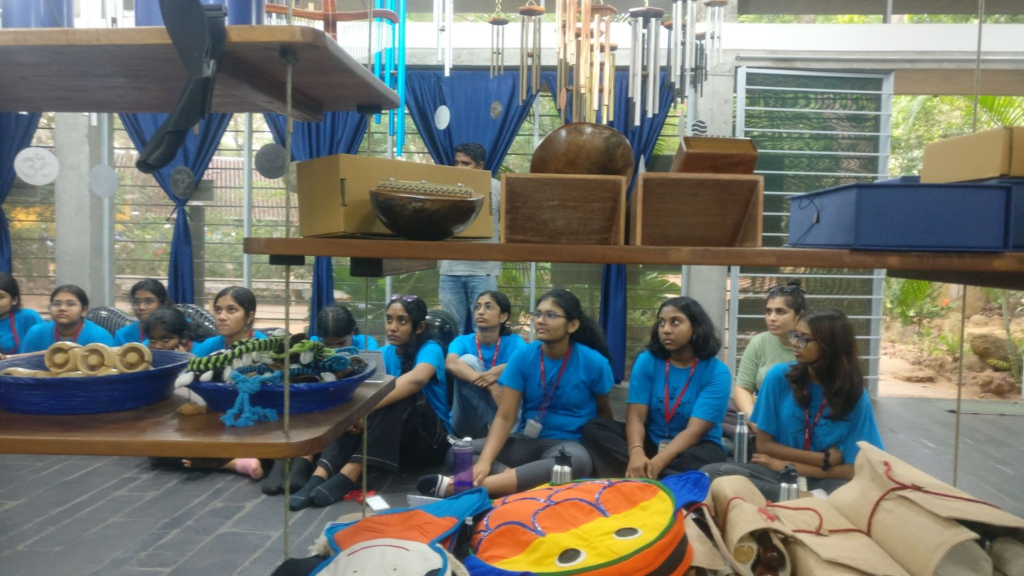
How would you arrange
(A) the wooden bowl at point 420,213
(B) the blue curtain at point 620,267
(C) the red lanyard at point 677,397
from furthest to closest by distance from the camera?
(B) the blue curtain at point 620,267 → (C) the red lanyard at point 677,397 → (A) the wooden bowl at point 420,213

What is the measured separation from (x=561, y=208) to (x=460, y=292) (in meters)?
4.42

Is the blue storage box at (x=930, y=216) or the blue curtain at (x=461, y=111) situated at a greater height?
the blue curtain at (x=461, y=111)

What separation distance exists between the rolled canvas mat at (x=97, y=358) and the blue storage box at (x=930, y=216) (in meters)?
1.65

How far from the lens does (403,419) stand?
424cm

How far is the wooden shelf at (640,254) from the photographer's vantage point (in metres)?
1.56

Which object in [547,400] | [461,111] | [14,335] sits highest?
[461,111]

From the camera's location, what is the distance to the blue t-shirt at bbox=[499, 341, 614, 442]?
377 cm

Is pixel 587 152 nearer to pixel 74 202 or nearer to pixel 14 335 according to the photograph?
pixel 14 335

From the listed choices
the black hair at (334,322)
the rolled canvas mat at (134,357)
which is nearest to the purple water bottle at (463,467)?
the black hair at (334,322)

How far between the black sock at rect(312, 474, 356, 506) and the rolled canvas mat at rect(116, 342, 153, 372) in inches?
86.4

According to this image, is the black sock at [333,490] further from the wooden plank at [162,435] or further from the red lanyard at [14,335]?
the red lanyard at [14,335]

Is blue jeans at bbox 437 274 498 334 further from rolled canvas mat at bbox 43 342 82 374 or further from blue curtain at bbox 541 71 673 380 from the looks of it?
rolled canvas mat at bbox 43 342 82 374

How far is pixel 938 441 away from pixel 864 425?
2725 millimetres

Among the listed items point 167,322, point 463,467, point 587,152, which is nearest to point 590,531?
point 587,152
